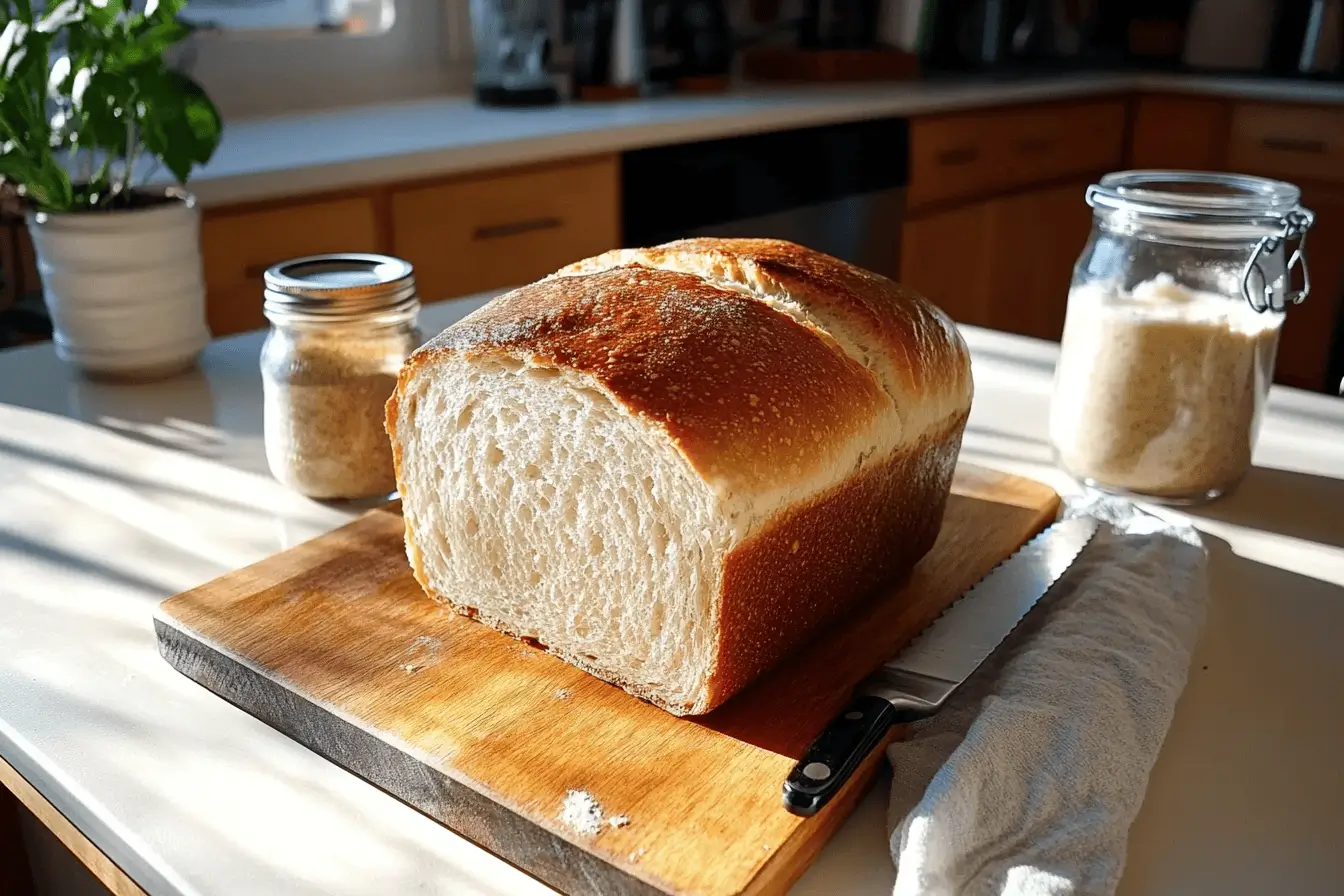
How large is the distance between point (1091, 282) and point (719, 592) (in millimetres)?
503

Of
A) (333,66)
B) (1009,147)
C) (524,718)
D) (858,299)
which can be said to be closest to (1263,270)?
(858,299)

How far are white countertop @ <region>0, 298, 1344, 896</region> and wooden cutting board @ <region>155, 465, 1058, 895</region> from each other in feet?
0.07

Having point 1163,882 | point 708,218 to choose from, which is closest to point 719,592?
point 1163,882

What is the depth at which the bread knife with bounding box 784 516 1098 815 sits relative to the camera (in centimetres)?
60

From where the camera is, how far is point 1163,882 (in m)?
0.57

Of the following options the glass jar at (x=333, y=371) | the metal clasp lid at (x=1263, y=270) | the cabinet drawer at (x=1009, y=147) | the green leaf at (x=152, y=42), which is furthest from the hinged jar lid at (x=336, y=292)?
the cabinet drawer at (x=1009, y=147)

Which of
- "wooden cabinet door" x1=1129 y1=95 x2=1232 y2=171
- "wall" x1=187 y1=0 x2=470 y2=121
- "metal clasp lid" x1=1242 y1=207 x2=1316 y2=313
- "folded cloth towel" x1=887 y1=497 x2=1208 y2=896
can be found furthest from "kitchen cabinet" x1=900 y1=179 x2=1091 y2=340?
"folded cloth towel" x1=887 y1=497 x2=1208 y2=896

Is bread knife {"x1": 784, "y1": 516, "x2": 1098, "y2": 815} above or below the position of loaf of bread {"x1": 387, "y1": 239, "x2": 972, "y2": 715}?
below

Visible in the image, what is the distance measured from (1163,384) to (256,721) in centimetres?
71

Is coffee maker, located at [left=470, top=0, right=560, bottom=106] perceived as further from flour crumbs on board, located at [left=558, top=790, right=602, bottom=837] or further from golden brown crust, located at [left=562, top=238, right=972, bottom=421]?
flour crumbs on board, located at [left=558, top=790, right=602, bottom=837]

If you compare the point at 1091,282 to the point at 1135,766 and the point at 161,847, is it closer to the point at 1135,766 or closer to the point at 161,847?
the point at 1135,766

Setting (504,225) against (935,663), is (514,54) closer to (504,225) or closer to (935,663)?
(504,225)

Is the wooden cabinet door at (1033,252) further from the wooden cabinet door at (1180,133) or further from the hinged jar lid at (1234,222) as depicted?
the hinged jar lid at (1234,222)

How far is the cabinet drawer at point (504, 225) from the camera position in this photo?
82.2 inches
